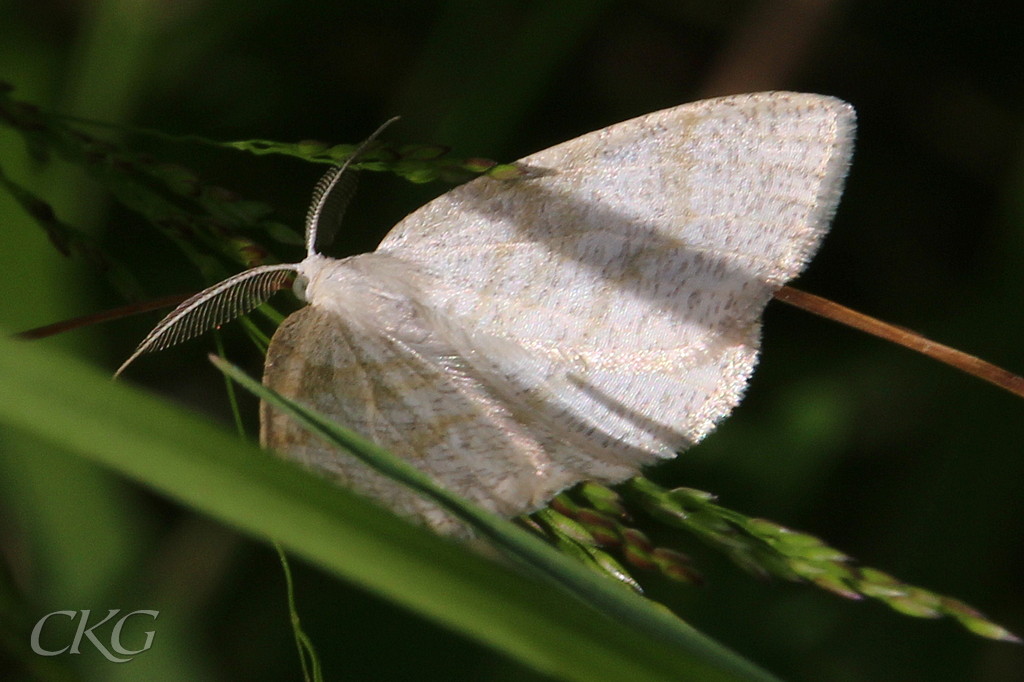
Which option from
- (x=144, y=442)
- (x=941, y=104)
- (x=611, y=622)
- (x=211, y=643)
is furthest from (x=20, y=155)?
(x=941, y=104)

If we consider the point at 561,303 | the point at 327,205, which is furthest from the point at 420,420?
the point at 327,205

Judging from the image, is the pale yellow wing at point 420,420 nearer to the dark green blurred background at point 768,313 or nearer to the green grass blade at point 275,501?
the green grass blade at point 275,501

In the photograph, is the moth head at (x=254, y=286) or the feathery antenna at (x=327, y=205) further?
the feathery antenna at (x=327, y=205)

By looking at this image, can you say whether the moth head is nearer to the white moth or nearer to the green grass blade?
the white moth

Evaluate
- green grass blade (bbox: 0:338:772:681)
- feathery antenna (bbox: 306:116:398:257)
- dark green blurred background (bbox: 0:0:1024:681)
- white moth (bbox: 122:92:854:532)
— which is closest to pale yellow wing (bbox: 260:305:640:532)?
white moth (bbox: 122:92:854:532)

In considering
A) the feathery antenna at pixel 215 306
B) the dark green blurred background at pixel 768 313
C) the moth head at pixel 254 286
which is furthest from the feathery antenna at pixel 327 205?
the dark green blurred background at pixel 768 313
